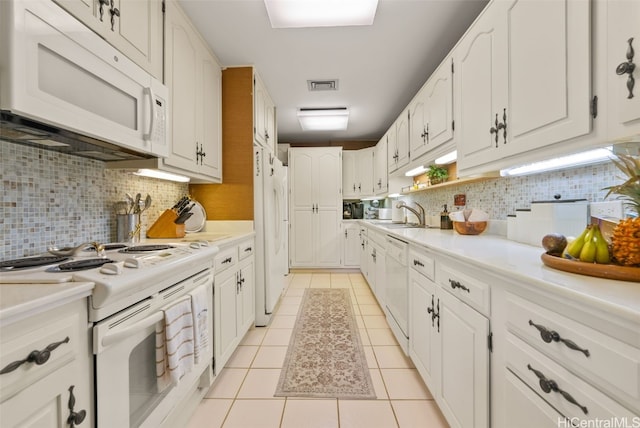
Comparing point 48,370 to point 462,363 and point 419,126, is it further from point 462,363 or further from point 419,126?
point 419,126

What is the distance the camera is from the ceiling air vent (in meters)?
2.81

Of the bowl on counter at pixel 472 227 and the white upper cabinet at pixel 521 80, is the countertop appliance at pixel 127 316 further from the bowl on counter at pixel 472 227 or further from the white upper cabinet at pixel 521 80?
the bowl on counter at pixel 472 227

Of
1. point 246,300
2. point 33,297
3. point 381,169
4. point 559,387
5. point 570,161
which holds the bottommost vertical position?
point 246,300

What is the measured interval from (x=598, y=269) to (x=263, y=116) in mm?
2860

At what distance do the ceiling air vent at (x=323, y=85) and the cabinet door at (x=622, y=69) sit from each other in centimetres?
228

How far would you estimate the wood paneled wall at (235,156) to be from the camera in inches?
97.4

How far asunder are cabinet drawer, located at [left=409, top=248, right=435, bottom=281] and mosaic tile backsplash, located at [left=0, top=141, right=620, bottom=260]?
729 millimetres

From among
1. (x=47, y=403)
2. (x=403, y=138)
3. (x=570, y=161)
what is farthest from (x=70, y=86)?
(x=403, y=138)

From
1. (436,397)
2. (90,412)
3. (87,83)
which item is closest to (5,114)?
(87,83)

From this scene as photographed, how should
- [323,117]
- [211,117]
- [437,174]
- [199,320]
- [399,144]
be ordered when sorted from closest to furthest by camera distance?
[199,320] < [211,117] < [437,174] < [399,144] < [323,117]

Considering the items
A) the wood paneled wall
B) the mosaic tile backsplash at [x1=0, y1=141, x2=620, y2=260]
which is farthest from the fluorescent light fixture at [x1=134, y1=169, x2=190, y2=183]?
the wood paneled wall

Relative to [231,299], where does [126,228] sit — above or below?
above

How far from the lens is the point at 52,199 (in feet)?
4.05

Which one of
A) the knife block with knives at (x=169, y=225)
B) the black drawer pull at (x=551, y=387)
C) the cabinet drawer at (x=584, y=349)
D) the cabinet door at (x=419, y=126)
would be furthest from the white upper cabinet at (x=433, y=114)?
the knife block with knives at (x=169, y=225)
